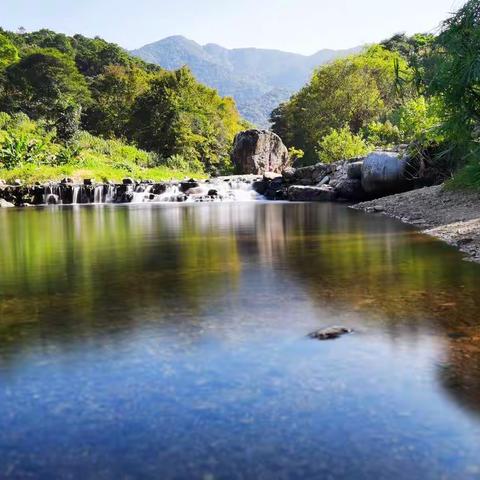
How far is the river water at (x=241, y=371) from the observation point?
402 centimetres

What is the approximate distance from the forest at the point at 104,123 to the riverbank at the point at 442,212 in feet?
76.5

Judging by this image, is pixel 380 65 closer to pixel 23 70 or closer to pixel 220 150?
pixel 220 150

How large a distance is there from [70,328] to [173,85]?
180 ft

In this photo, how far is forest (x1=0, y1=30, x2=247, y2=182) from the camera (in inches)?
1754

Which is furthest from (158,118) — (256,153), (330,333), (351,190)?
(330,333)

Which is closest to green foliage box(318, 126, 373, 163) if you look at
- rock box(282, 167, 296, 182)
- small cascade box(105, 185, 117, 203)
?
rock box(282, 167, 296, 182)

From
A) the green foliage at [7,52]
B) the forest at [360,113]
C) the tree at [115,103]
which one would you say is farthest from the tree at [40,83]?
the forest at [360,113]

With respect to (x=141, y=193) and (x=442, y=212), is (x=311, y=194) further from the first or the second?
(x=442, y=212)

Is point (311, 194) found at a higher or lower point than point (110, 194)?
lower

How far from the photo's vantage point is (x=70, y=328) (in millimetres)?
7223

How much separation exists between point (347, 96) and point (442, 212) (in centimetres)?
3924

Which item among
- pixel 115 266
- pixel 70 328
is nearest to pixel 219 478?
pixel 70 328

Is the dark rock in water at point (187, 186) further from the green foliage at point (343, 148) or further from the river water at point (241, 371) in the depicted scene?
the river water at point (241, 371)

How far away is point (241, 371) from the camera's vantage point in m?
5.62
